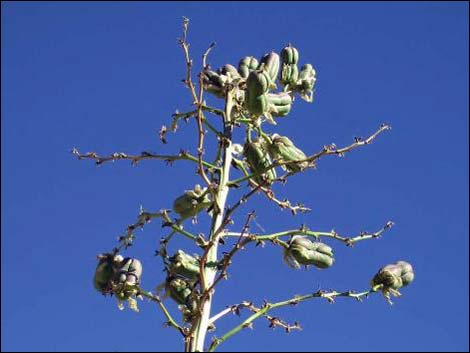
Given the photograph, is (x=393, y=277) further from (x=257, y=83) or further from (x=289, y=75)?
(x=289, y=75)

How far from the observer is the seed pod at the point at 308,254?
16.5 ft

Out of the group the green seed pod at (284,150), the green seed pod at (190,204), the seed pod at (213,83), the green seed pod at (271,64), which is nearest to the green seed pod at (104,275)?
the green seed pod at (190,204)

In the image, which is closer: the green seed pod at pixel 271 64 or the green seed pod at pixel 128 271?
the green seed pod at pixel 128 271

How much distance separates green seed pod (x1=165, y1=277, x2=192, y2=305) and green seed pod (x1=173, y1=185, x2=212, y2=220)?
0.45 m

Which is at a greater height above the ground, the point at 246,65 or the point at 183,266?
the point at 246,65

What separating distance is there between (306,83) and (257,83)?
50.2 inches

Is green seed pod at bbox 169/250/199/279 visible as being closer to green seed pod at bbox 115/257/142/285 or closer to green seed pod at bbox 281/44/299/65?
green seed pod at bbox 115/257/142/285

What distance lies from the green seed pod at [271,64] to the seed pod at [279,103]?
0.17 metres

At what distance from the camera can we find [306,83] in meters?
6.06

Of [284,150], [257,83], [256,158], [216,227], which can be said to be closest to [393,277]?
[284,150]

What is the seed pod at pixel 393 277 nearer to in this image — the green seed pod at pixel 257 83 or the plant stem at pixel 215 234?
the plant stem at pixel 215 234

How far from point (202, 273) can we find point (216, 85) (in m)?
1.52

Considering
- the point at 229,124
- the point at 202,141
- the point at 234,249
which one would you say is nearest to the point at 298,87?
the point at 229,124

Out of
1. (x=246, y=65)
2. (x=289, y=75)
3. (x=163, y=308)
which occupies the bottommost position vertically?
(x=163, y=308)
